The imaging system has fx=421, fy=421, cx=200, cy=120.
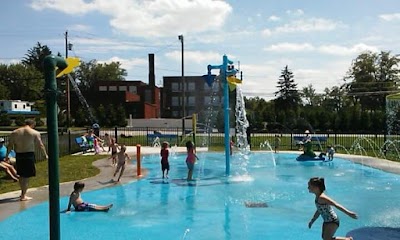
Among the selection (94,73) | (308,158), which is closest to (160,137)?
(308,158)

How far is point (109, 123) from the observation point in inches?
2211

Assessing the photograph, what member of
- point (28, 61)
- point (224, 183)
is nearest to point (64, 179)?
point (224, 183)

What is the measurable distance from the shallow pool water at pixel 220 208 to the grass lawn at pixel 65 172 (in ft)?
6.77

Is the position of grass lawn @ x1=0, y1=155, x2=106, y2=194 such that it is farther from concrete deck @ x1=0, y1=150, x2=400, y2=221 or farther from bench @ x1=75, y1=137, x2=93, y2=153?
bench @ x1=75, y1=137, x2=93, y2=153

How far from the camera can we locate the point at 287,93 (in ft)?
242

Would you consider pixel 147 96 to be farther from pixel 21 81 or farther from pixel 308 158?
pixel 308 158

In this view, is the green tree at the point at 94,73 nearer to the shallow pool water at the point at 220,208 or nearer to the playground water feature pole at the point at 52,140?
the shallow pool water at the point at 220,208

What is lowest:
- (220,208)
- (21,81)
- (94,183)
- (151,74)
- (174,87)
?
(220,208)

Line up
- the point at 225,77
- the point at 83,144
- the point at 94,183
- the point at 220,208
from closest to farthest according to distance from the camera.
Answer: the point at 220,208
the point at 94,183
the point at 225,77
the point at 83,144

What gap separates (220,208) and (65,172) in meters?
7.50

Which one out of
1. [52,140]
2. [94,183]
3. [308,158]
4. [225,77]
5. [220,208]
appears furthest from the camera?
[308,158]

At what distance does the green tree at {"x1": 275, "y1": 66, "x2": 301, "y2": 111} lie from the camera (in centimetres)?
7325

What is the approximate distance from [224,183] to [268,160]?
311 inches

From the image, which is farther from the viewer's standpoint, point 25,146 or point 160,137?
point 160,137
